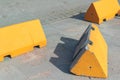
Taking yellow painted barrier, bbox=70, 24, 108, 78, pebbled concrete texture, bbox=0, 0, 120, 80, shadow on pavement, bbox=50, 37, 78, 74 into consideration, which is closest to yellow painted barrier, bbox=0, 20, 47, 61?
pebbled concrete texture, bbox=0, 0, 120, 80

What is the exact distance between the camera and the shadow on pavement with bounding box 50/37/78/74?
26.4 feet

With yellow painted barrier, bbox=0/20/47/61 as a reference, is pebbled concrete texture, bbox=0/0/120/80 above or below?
below

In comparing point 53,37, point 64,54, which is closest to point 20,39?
point 64,54

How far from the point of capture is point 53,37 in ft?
32.2

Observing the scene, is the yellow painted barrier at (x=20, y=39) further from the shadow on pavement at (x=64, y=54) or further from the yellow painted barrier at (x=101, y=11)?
the yellow painted barrier at (x=101, y=11)

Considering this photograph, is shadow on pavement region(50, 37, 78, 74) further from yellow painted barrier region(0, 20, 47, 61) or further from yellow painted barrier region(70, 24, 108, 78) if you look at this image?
yellow painted barrier region(0, 20, 47, 61)

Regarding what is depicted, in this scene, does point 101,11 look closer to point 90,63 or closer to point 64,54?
point 64,54

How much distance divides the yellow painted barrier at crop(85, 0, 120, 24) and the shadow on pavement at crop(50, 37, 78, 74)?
2102mm

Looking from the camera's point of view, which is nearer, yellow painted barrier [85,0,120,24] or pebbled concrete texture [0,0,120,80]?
pebbled concrete texture [0,0,120,80]

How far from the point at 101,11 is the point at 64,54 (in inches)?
138

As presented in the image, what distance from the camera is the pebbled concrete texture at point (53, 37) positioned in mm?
7690

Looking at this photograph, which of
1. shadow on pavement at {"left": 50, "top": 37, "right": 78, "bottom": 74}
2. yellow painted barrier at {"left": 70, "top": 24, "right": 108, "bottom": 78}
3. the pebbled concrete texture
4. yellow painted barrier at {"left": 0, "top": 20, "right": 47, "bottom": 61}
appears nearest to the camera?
yellow painted barrier at {"left": 70, "top": 24, "right": 108, "bottom": 78}

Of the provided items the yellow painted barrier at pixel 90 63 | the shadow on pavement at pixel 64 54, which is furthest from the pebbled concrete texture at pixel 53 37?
the yellow painted barrier at pixel 90 63

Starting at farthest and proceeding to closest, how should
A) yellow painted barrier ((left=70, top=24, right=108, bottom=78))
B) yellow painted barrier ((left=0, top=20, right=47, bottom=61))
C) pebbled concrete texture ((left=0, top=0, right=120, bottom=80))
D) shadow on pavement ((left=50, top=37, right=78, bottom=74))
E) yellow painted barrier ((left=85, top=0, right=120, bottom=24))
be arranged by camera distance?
yellow painted barrier ((left=85, top=0, right=120, bottom=24))
yellow painted barrier ((left=0, top=20, right=47, bottom=61))
shadow on pavement ((left=50, top=37, right=78, bottom=74))
pebbled concrete texture ((left=0, top=0, right=120, bottom=80))
yellow painted barrier ((left=70, top=24, right=108, bottom=78))
